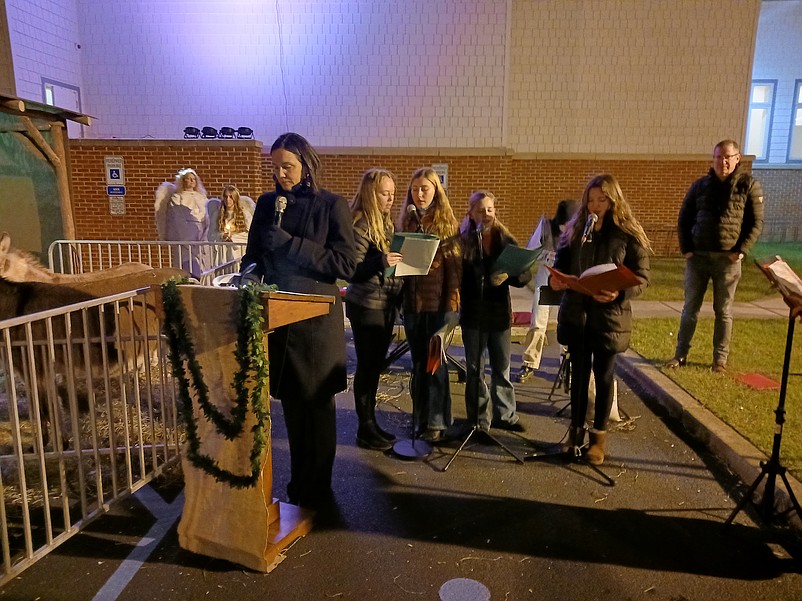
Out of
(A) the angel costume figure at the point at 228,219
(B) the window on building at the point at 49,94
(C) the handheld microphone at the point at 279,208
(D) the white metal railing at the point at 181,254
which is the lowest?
(D) the white metal railing at the point at 181,254

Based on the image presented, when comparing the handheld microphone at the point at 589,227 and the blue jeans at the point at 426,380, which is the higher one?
the handheld microphone at the point at 589,227

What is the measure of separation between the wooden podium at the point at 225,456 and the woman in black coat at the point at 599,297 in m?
1.92

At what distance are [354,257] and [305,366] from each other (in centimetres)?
70

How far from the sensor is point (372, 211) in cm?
410

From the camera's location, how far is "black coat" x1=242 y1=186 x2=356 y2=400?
3270 mm

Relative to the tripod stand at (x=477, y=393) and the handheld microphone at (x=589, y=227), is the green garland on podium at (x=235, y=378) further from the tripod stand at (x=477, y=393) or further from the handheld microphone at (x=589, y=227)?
the handheld microphone at (x=589, y=227)

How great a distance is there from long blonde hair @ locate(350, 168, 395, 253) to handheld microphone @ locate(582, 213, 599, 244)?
1354 mm

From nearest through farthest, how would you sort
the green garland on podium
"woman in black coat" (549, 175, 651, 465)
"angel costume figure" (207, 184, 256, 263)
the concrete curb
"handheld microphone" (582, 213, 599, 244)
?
the green garland on podium
the concrete curb
"handheld microphone" (582, 213, 599, 244)
"woman in black coat" (549, 175, 651, 465)
"angel costume figure" (207, 184, 256, 263)

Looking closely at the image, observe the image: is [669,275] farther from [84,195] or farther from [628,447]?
[84,195]

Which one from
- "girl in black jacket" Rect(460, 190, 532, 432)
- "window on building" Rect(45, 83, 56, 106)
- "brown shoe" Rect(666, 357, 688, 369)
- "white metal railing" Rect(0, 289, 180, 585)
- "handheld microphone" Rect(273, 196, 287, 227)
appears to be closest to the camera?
"white metal railing" Rect(0, 289, 180, 585)

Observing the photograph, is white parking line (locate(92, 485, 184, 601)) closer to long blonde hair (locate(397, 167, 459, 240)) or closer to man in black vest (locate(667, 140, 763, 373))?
long blonde hair (locate(397, 167, 459, 240))

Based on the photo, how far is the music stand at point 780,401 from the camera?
9.73ft

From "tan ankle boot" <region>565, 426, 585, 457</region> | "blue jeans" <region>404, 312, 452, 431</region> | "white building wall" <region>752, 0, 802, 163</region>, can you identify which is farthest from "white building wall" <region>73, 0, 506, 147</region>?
"white building wall" <region>752, 0, 802, 163</region>

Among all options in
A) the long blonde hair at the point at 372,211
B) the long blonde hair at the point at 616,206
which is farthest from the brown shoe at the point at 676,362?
the long blonde hair at the point at 372,211
